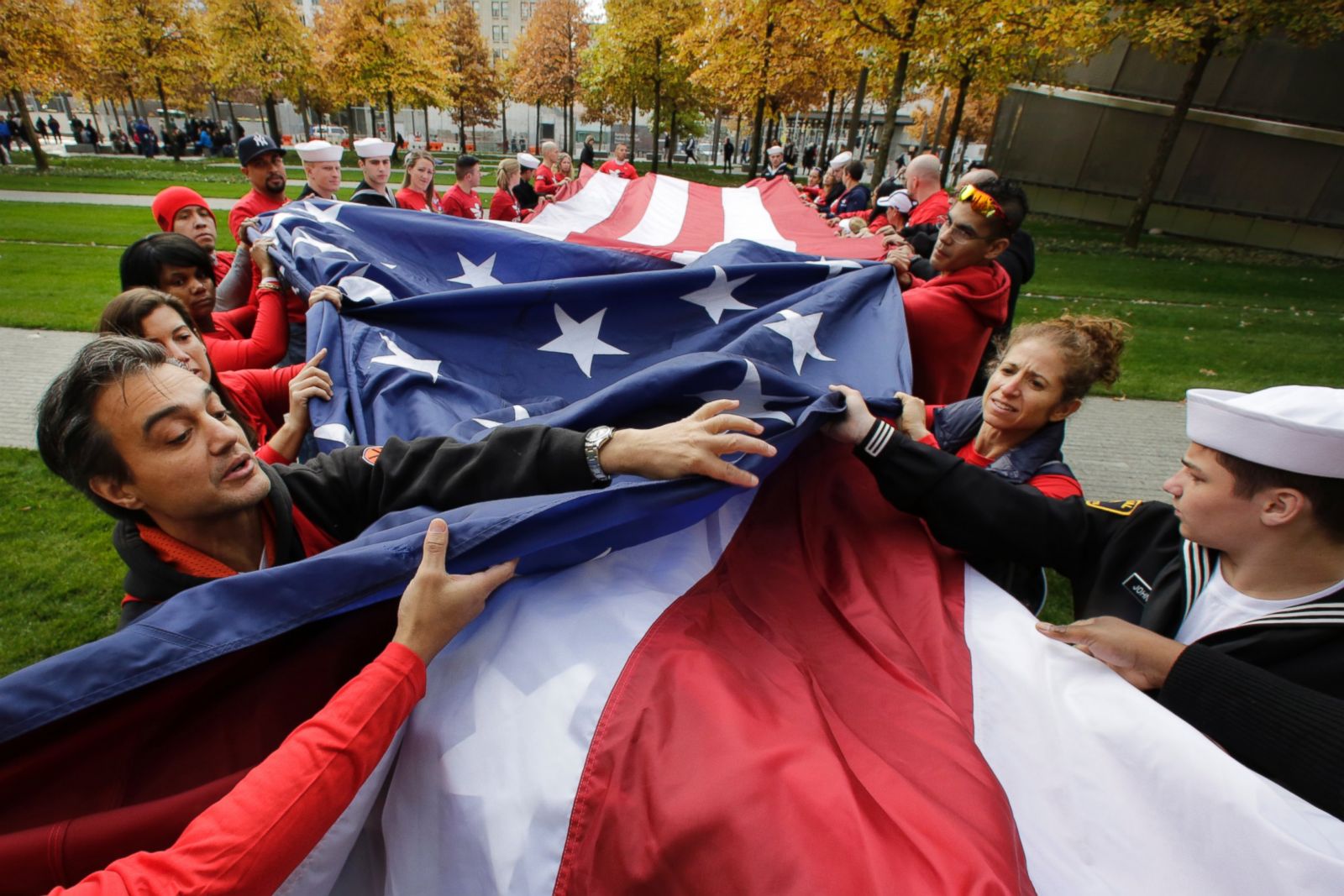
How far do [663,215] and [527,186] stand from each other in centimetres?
713

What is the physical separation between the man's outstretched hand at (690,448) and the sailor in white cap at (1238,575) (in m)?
0.54

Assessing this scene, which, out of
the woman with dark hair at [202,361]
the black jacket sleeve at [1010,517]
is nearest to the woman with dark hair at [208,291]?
the woman with dark hair at [202,361]

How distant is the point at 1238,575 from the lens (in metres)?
1.59

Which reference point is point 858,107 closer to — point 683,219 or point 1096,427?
point 1096,427

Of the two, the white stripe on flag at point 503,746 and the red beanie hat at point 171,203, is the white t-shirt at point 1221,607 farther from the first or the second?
the red beanie hat at point 171,203

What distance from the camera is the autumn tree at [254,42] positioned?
1071 inches

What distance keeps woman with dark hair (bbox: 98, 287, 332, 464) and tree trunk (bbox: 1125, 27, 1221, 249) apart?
1789cm

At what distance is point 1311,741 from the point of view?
129 centimetres

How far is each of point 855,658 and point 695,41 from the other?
2041 centimetres

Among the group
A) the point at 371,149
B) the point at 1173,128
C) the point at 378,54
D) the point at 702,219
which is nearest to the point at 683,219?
the point at 702,219

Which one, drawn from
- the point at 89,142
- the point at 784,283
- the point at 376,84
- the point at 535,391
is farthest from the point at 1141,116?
the point at 89,142

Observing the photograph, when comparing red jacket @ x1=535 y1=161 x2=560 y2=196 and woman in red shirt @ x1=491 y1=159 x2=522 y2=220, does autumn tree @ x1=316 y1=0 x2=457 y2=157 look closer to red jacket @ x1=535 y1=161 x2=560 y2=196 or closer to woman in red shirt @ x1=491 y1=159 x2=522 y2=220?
red jacket @ x1=535 y1=161 x2=560 y2=196

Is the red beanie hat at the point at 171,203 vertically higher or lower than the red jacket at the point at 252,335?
higher

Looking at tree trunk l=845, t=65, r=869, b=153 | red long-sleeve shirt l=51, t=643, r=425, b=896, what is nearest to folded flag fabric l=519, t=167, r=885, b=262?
red long-sleeve shirt l=51, t=643, r=425, b=896
